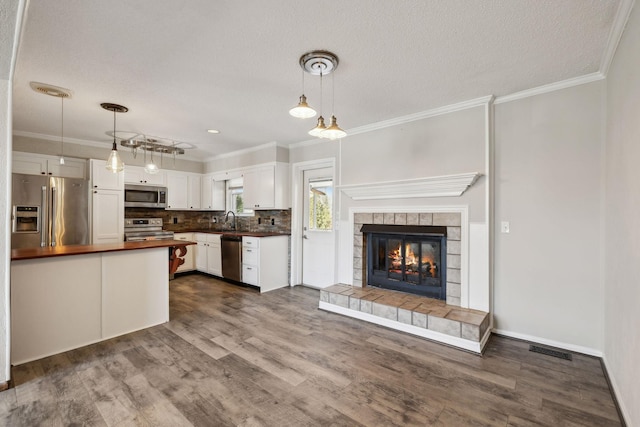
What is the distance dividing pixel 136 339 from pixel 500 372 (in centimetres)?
333

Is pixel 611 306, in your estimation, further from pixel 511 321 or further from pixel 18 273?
pixel 18 273

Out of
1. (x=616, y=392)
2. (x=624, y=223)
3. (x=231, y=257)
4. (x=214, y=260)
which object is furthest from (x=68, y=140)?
(x=616, y=392)

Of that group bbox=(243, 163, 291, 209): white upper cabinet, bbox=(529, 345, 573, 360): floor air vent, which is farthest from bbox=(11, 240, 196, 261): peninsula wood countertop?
bbox=(529, 345, 573, 360): floor air vent

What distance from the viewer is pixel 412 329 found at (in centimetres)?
302

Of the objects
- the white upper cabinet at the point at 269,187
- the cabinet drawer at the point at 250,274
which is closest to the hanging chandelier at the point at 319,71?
the white upper cabinet at the point at 269,187

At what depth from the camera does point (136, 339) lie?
2.92 meters

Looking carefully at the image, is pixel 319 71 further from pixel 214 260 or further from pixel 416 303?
pixel 214 260

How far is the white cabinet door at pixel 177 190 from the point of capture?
19.1ft

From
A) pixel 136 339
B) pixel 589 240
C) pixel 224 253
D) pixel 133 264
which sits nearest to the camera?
pixel 589 240

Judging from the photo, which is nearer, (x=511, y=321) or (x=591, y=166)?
(x=591, y=166)

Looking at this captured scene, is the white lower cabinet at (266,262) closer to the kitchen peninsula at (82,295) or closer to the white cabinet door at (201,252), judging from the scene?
the white cabinet door at (201,252)

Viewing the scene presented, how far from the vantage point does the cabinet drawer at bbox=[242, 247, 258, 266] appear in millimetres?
4719

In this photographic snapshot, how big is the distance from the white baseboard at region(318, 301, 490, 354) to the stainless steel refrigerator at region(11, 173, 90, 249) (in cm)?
402

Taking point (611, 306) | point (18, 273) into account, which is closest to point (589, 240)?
point (611, 306)
